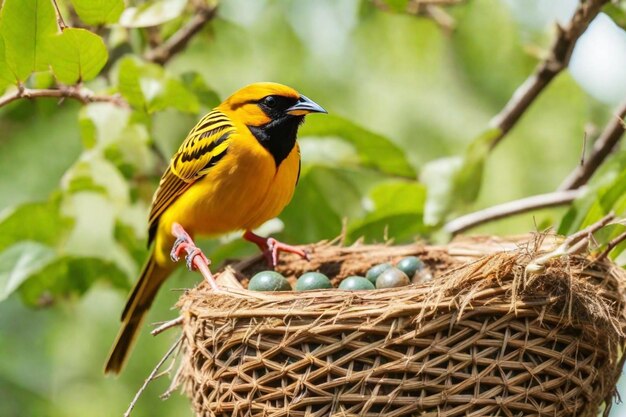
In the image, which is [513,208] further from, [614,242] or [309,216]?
[614,242]

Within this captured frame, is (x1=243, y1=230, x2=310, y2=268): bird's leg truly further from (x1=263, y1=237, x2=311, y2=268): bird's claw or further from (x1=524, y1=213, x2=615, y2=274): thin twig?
(x1=524, y1=213, x2=615, y2=274): thin twig

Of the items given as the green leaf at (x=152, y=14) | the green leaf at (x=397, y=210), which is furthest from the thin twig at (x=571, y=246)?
the green leaf at (x=152, y=14)

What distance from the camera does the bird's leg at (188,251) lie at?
3.39 meters

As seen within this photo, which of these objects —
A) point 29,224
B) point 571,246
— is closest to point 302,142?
point 29,224

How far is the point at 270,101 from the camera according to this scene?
358 centimetres

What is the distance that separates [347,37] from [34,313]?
7.87ft

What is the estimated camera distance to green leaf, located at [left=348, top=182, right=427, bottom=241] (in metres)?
4.36

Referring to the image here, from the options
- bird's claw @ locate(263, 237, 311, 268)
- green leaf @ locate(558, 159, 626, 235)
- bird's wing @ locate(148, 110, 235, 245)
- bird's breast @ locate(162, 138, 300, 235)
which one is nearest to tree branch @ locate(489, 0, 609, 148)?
green leaf @ locate(558, 159, 626, 235)

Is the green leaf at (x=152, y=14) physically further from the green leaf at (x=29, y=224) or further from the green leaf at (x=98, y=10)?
the green leaf at (x=29, y=224)

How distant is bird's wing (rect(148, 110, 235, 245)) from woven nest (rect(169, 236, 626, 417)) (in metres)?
0.75

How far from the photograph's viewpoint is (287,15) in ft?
17.7

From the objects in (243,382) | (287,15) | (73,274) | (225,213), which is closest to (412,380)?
(243,382)

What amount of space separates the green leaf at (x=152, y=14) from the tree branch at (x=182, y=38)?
57 cm

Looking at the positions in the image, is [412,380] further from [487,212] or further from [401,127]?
[401,127]
